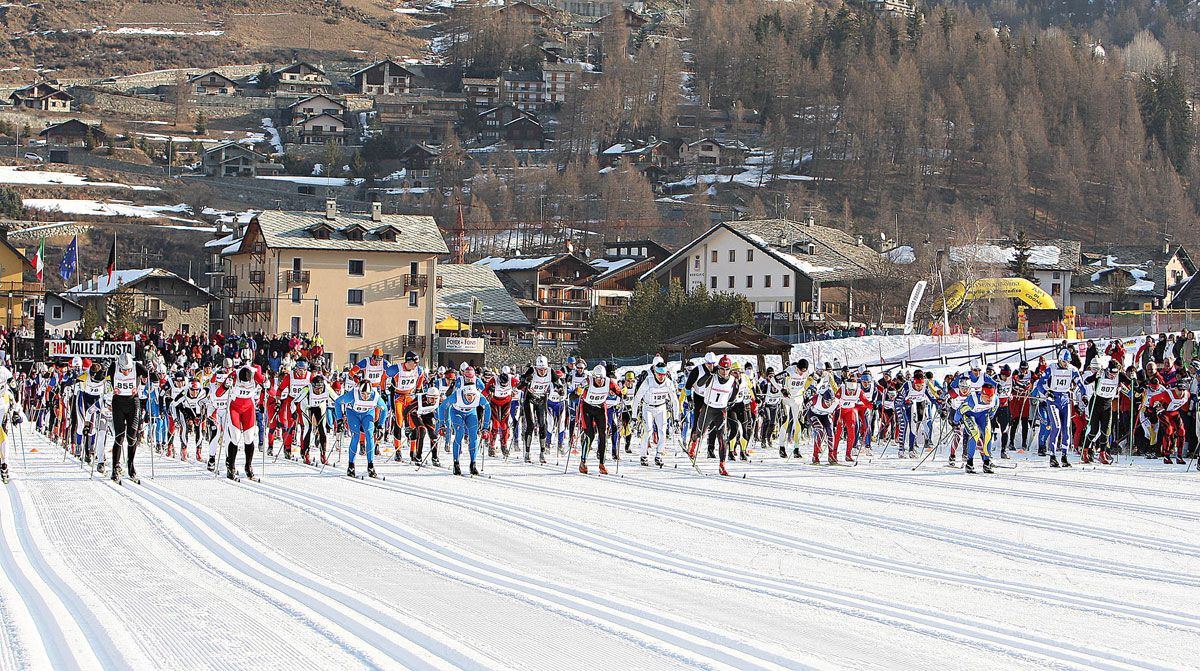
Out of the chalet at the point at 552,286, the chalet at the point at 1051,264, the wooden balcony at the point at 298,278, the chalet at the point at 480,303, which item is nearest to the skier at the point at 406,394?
the wooden balcony at the point at 298,278

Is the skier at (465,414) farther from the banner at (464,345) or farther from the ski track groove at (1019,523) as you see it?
the banner at (464,345)

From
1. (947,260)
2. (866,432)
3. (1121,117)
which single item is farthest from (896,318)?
(1121,117)

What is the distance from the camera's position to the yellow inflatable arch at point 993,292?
210 ft

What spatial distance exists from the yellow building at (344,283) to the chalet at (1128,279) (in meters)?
45.2

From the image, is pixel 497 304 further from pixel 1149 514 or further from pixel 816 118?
pixel 816 118

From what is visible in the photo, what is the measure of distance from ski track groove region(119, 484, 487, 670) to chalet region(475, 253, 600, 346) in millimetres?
79424

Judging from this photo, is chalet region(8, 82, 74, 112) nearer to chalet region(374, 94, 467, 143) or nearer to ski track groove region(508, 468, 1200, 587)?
chalet region(374, 94, 467, 143)

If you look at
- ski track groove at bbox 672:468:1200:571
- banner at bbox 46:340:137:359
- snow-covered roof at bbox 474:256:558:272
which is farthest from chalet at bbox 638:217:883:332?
ski track groove at bbox 672:468:1200:571

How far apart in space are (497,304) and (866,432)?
57.9 m

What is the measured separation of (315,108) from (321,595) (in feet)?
622

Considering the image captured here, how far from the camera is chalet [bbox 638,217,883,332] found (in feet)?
260

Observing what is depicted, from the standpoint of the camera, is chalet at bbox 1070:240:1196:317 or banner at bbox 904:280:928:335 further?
chalet at bbox 1070:240:1196:317

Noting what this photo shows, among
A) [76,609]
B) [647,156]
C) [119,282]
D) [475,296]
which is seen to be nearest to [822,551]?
[76,609]

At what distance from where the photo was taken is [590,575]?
11.4 meters
